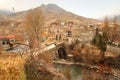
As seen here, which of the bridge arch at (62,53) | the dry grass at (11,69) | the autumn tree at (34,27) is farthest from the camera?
the bridge arch at (62,53)

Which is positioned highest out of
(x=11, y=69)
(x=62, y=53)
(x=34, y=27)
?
(x=34, y=27)

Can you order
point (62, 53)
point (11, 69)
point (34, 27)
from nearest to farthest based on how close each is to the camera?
1. point (11, 69)
2. point (34, 27)
3. point (62, 53)

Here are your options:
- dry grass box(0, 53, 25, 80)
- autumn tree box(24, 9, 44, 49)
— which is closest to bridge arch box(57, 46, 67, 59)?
autumn tree box(24, 9, 44, 49)

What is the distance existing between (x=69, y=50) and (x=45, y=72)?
3662 cm

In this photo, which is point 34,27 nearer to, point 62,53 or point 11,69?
point 62,53

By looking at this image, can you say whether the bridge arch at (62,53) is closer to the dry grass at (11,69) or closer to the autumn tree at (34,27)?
the autumn tree at (34,27)

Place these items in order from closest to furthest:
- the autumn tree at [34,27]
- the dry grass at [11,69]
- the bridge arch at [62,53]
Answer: the dry grass at [11,69] < the autumn tree at [34,27] < the bridge arch at [62,53]

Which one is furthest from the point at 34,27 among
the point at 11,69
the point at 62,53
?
the point at 11,69

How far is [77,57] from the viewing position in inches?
1730

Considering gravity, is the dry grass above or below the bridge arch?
above

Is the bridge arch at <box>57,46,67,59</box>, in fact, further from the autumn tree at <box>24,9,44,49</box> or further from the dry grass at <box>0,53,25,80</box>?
the dry grass at <box>0,53,25,80</box>

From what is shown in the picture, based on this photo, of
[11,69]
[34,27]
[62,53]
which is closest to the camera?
[11,69]

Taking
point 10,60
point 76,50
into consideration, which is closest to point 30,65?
point 10,60

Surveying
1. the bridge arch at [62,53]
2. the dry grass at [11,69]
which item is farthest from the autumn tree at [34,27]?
the dry grass at [11,69]
